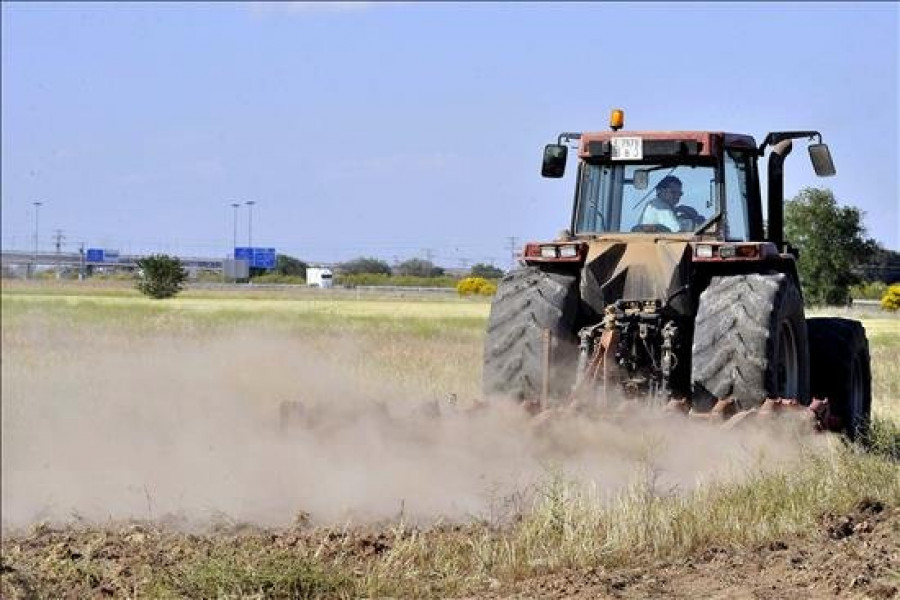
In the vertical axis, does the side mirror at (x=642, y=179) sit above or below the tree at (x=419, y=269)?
above

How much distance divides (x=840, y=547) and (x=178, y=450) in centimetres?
425

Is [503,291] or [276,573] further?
[503,291]

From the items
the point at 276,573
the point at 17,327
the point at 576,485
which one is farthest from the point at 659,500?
the point at 17,327

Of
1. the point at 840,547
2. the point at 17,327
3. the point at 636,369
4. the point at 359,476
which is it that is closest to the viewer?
the point at 17,327

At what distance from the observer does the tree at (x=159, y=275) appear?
6246 millimetres

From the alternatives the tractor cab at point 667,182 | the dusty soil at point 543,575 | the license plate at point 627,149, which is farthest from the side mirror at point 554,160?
the dusty soil at point 543,575

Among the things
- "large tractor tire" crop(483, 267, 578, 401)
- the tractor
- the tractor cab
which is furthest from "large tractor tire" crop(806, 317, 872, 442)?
"large tractor tire" crop(483, 267, 578, 401)

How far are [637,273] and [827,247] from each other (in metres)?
8.61

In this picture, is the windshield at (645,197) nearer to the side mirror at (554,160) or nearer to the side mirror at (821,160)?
the side mirror at (554,160)

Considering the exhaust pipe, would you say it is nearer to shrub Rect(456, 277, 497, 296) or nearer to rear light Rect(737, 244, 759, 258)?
rear light Rect(737, 244, 759, 258)

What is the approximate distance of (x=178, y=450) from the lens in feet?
29.0

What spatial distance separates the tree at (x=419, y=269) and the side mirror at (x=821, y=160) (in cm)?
338

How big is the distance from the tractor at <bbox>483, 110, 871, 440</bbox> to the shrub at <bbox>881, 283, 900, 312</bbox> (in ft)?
13.0

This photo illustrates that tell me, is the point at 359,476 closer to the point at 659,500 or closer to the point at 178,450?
the point at 178,450
